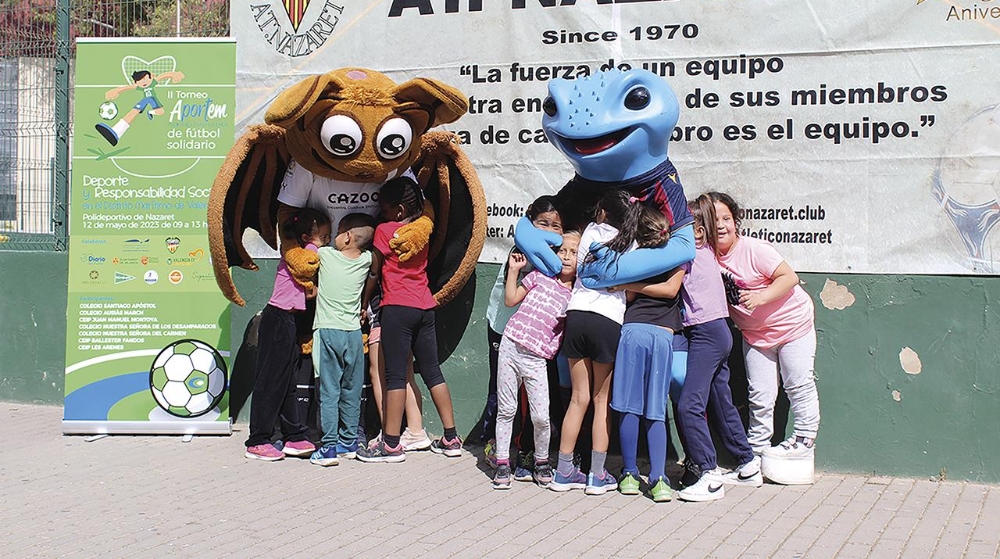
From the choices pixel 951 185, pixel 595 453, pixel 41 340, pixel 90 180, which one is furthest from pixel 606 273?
pixel 41 340

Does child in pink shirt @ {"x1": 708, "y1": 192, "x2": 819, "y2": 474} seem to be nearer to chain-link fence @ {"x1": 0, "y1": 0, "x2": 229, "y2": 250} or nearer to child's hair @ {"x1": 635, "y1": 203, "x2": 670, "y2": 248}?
child's hair @ {"x1": 635, "y1": 203, "x2": 670, "y2": 248}

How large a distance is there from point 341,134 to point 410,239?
77 centimetres

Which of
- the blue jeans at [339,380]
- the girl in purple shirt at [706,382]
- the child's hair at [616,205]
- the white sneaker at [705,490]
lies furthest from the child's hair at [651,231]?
the blue jeans at [339,380]

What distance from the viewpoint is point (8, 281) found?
821cm

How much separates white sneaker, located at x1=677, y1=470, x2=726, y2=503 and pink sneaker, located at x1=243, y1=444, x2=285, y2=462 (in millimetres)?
2465

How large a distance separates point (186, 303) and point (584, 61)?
3057 millimetres

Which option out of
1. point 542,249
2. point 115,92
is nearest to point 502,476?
point 542,249

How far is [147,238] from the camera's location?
721 cm

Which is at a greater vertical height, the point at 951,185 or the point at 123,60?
the point at 123,60

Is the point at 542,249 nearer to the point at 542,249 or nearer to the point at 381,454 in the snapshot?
the point at 542,249

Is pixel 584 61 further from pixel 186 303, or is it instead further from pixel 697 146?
pixel 186 303

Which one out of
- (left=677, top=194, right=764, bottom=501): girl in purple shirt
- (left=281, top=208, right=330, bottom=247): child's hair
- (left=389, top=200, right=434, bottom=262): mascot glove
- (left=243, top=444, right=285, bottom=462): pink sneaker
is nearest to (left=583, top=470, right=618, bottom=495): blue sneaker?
(left=677, top=194, right=764, bottom=501): girl in purple shirt

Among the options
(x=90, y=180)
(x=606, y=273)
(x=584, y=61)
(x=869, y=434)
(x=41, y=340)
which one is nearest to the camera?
(x=606, y=273)

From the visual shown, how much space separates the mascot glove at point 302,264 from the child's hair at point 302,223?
0.34 feet
